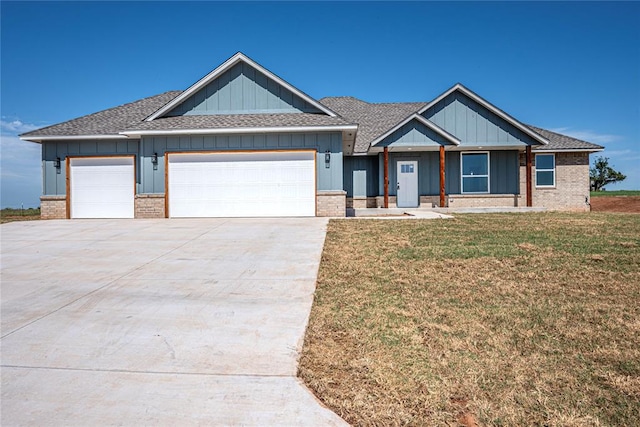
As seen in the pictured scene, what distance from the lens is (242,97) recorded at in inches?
607

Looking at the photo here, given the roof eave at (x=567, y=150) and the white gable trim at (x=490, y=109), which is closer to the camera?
the white gable trim at (x=490, y=109)

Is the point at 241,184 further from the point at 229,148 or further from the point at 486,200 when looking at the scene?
the point at 486,200

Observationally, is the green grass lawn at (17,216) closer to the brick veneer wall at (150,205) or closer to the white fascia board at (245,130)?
the brick veneer wall at (150,205)

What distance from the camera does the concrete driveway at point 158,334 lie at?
311 cm

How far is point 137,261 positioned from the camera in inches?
306

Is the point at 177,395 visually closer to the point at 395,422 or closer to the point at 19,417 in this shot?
the point at 19,417

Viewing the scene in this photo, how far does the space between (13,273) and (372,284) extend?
6.47m

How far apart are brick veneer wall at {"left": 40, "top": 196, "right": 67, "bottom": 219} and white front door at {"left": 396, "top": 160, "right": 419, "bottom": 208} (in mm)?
14694

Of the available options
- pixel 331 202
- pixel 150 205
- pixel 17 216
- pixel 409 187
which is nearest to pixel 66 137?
pixel 150 205

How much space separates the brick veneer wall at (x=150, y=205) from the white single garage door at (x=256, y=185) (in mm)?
1175

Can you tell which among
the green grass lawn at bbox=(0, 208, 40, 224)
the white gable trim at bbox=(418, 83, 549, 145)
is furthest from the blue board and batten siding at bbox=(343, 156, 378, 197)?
the green grass lawn at bbox=(0, 208, 40, 224)

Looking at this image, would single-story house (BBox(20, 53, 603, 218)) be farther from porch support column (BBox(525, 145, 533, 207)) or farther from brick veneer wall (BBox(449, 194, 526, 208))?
brick veneer wall (BBox(449, 194, 526, 208))

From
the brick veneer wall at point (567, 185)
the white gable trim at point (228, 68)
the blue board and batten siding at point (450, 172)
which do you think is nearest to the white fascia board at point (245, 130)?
the white gable trim at point (228, 68)

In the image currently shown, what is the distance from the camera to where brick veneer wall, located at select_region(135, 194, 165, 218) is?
14773 millimetres
